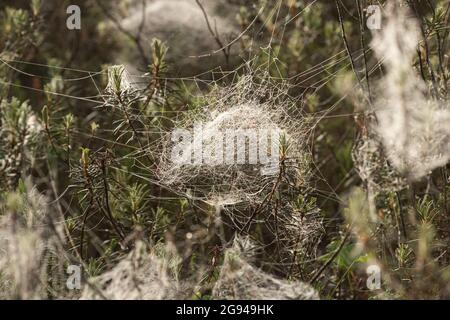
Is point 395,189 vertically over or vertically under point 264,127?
under

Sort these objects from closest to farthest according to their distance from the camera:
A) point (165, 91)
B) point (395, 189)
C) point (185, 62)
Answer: point (395, 189)
point (165, 91)
point (185, 62)

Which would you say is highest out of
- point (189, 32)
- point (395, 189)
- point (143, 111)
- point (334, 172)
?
point (189, 32)

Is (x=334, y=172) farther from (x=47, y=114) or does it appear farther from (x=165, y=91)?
(x=47, y=114)

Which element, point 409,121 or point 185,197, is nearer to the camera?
point 409,121

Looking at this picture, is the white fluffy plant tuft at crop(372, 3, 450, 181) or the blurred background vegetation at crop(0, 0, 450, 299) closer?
the white fluffy plant tuft at crop(372, 3, 450, 181)

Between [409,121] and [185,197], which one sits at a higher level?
[409,121]

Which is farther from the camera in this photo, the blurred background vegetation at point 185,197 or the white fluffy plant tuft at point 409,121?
the blurred background vegetation at point 185,197
